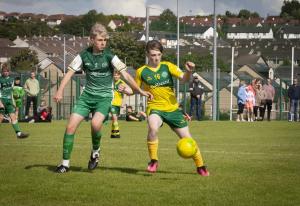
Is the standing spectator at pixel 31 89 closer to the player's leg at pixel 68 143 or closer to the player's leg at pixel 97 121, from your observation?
the player's leg at pixel 97 121

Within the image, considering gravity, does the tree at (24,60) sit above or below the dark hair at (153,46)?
above

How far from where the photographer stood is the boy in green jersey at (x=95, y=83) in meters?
12.4

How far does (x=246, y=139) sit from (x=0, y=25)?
16032cm

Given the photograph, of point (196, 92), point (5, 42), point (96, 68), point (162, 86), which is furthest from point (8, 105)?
point (5, 42)

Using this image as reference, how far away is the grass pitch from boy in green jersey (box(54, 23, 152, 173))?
599 millimetres

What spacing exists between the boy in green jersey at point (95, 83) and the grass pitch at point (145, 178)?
60cm

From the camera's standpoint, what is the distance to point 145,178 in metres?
11.8

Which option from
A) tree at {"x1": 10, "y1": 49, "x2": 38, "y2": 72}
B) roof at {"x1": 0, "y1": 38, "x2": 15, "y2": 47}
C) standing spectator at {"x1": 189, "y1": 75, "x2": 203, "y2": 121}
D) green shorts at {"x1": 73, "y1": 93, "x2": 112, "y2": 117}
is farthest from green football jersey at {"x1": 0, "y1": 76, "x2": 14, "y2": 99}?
roof at {"x1": 0, "y1": 38, "x2": 15, "y2": 47}

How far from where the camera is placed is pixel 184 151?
11.8 metres

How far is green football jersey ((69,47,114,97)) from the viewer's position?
12531 millimetres

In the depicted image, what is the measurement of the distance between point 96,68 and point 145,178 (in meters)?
2.02

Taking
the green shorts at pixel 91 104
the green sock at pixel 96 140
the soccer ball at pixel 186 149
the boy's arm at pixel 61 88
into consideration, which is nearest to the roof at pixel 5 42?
the green sock at pixel 96 140

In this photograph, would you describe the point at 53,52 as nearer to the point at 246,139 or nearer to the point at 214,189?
the point at 246,139

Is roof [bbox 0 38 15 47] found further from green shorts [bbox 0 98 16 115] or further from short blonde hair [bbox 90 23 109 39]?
short blonde hair [bbox 90 23 109 39]
